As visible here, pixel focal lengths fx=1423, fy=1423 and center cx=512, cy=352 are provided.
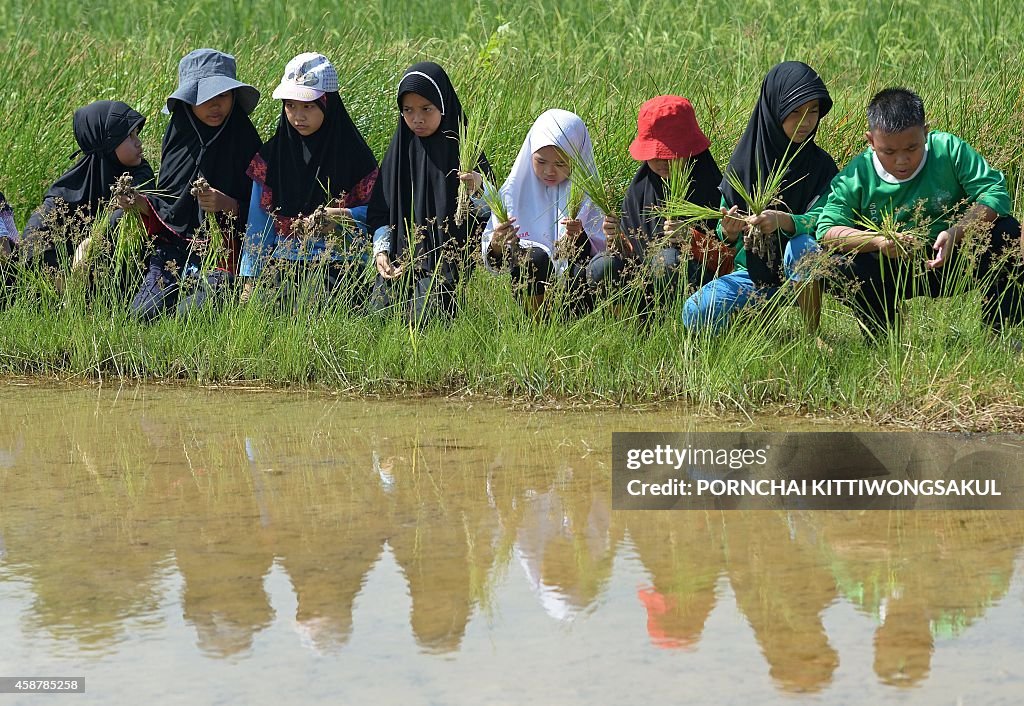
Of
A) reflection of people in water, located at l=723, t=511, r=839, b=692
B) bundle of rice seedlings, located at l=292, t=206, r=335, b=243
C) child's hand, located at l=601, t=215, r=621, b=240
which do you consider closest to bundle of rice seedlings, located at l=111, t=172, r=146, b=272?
bundle of rice seedlings, located at l=292, t=206, r=335, b=243

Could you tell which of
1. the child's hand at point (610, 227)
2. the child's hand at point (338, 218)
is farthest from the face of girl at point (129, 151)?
the child's hand at point (610, 227)

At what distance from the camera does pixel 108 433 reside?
5086 millimetres

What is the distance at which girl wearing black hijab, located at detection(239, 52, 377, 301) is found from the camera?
6492 mm

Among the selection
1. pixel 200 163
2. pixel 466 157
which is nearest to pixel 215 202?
pixel 200 163

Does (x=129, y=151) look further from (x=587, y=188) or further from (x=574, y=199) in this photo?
(x=587, y=188)

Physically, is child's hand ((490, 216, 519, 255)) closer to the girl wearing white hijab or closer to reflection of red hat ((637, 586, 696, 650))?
the girl wearing white hijab

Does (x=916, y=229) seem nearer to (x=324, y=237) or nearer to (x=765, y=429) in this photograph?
(x=765, y=429)

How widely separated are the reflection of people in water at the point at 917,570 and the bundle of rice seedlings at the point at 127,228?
3.74 metres

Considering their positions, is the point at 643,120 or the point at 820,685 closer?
the point at 820,685

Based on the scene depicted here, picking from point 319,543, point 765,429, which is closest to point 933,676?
point 319,543

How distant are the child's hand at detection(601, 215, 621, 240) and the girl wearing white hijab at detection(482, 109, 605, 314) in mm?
128

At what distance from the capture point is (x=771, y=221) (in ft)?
17.9

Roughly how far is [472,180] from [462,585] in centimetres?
291

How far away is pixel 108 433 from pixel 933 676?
328 centimetres
